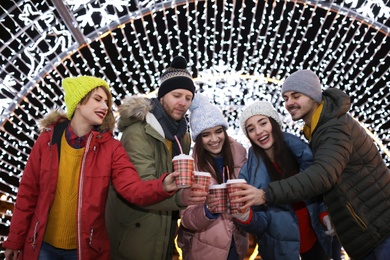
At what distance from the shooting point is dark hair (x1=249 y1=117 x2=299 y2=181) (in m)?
2.50

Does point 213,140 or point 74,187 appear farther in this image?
point 213,140

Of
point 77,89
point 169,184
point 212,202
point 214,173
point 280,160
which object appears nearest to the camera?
point 169,184

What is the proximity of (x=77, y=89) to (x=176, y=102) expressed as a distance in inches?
25.5

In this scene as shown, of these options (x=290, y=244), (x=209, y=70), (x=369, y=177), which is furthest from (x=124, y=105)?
(x=209, y=70)

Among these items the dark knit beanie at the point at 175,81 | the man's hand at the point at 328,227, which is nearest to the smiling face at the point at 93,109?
the dark knit beanie at the point at 175,81

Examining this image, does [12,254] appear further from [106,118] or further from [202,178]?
[202,178]

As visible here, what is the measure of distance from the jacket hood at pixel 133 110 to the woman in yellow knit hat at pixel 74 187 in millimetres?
233

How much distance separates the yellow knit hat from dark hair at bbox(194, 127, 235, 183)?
77 cm

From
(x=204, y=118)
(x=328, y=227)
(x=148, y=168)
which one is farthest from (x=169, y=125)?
(x=328, y=227)

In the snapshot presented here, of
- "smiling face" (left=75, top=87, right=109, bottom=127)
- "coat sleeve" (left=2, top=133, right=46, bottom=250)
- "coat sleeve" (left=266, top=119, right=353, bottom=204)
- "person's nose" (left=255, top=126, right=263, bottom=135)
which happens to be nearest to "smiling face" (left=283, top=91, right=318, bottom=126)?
"person's nose" (left=255, top=126, right=263, bottom=135)

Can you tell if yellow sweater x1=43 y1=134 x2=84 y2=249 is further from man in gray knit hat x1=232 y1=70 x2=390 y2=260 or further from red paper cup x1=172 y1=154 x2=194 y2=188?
man in gray knit hat x1=232 y1=70 x2=390 y2=260

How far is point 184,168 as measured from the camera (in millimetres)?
1913

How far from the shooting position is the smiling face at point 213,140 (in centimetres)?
284

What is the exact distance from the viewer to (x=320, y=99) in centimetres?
256
